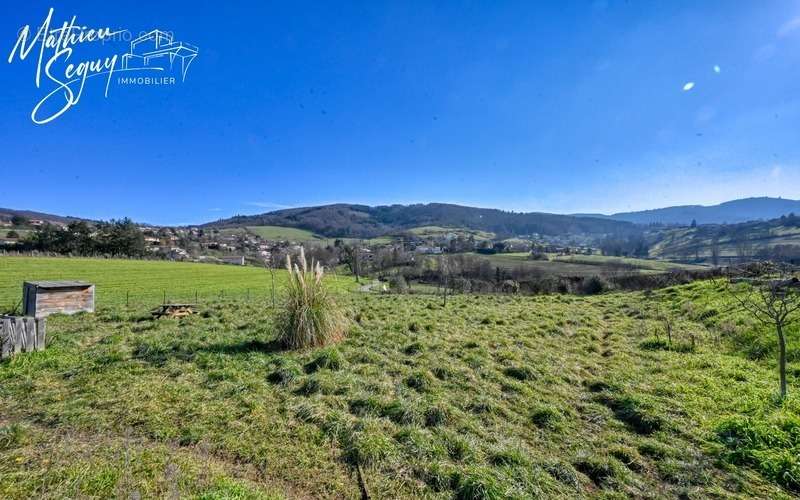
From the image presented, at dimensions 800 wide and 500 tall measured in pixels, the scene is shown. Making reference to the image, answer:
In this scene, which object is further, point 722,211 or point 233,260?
point 722,211

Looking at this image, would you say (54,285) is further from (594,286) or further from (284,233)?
(284,233)

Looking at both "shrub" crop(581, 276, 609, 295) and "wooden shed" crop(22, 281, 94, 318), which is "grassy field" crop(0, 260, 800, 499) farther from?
"shrub" crop(581, 276, 609, 295)

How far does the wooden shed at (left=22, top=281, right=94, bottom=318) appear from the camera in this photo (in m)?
11.7

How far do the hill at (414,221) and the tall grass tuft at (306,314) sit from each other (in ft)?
373

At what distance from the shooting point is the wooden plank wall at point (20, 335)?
20.5ft

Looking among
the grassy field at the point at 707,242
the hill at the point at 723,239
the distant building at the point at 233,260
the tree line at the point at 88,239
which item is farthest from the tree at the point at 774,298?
the distant building at the point at 233,260

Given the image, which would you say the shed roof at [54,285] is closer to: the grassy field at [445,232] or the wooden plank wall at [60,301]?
the wooden plank wall at [60,301]

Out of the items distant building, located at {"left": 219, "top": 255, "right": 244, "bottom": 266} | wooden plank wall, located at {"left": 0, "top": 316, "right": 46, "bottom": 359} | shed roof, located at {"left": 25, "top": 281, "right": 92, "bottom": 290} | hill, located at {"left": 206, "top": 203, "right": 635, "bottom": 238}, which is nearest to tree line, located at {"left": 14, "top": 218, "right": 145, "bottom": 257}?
distant building, located at {"left": 219, "top": 255, "right": 244, "bottom": 266}

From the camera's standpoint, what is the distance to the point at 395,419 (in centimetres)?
448

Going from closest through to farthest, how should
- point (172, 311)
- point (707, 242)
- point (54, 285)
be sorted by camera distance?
point (172, 311) < point (54, 285) < point (707, 242)

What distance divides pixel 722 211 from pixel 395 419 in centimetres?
19738

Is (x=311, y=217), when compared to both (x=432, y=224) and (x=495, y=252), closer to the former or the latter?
(x=432, y=224)

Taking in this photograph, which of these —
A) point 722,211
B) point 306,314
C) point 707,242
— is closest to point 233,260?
point 306,314

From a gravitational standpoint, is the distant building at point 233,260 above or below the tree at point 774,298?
below
